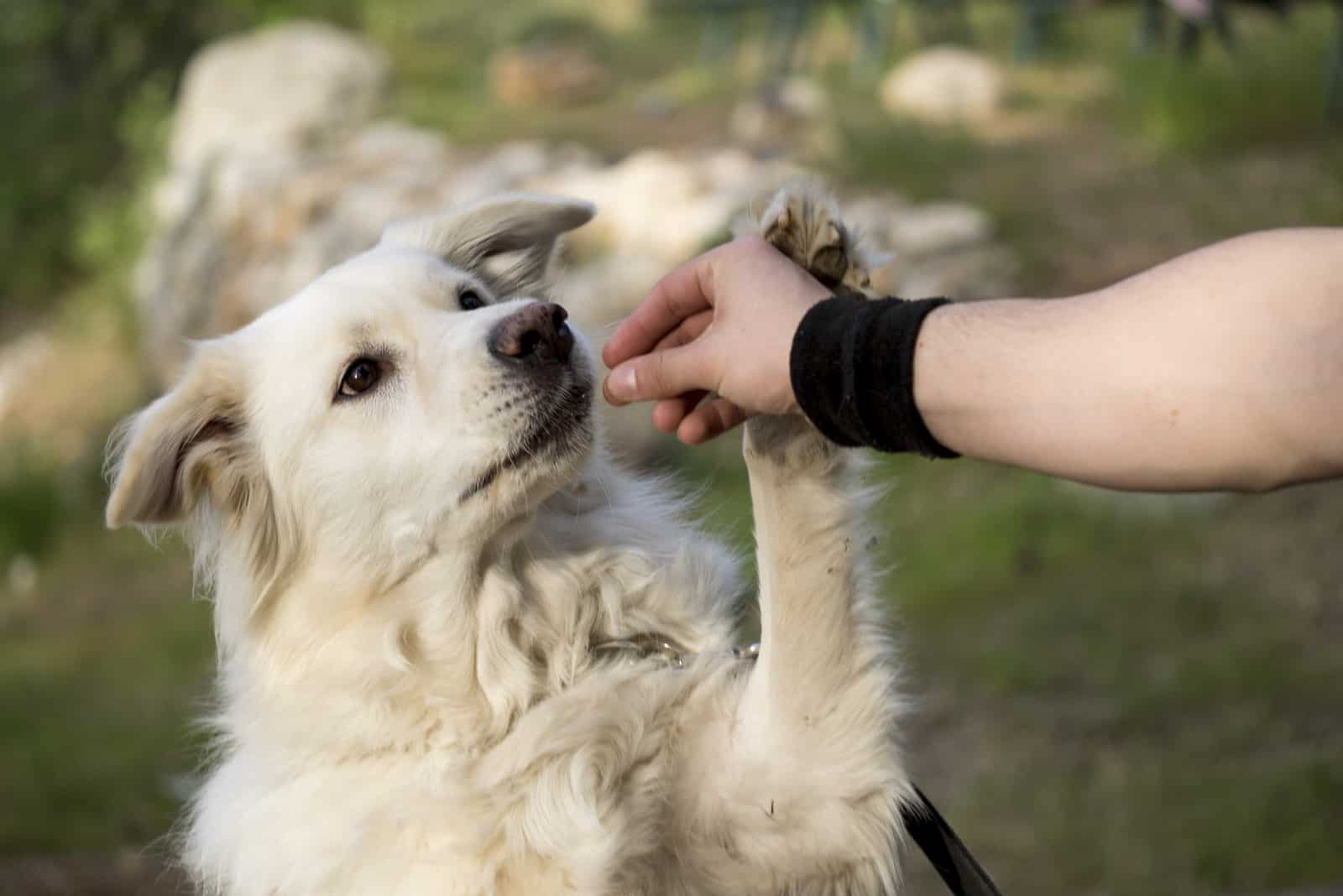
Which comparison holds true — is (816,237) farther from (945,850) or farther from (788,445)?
(945,850)

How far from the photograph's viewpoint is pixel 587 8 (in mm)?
13250

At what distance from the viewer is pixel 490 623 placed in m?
2.59

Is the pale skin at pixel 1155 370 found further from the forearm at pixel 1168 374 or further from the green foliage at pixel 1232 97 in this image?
the green foliage at pixel 1232 97

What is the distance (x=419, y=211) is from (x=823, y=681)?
5.76 m

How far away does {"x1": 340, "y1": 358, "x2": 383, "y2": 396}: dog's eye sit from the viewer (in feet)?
8.59

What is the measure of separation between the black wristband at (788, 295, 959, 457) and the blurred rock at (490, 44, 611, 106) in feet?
33.1

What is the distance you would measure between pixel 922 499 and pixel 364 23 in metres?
8.87

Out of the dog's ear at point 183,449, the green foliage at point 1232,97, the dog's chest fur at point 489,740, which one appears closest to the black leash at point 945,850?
the dog's chest fur at point 489,740

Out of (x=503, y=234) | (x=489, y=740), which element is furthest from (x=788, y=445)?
(x=503, y=234)

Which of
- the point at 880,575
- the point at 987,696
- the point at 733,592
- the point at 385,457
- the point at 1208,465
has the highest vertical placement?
the point at 1208,465

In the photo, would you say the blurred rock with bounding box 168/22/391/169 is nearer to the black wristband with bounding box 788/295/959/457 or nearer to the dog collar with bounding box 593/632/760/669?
the dog collar with bounding box 593/632/760/669

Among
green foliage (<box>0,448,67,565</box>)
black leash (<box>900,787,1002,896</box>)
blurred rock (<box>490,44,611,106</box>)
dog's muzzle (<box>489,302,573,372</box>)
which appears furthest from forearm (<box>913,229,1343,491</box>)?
blurred rock (<box>490,44,611,106</box>)

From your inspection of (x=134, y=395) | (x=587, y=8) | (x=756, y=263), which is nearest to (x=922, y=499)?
(x=756, y=263)

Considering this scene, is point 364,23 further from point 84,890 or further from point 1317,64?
point 84,890
